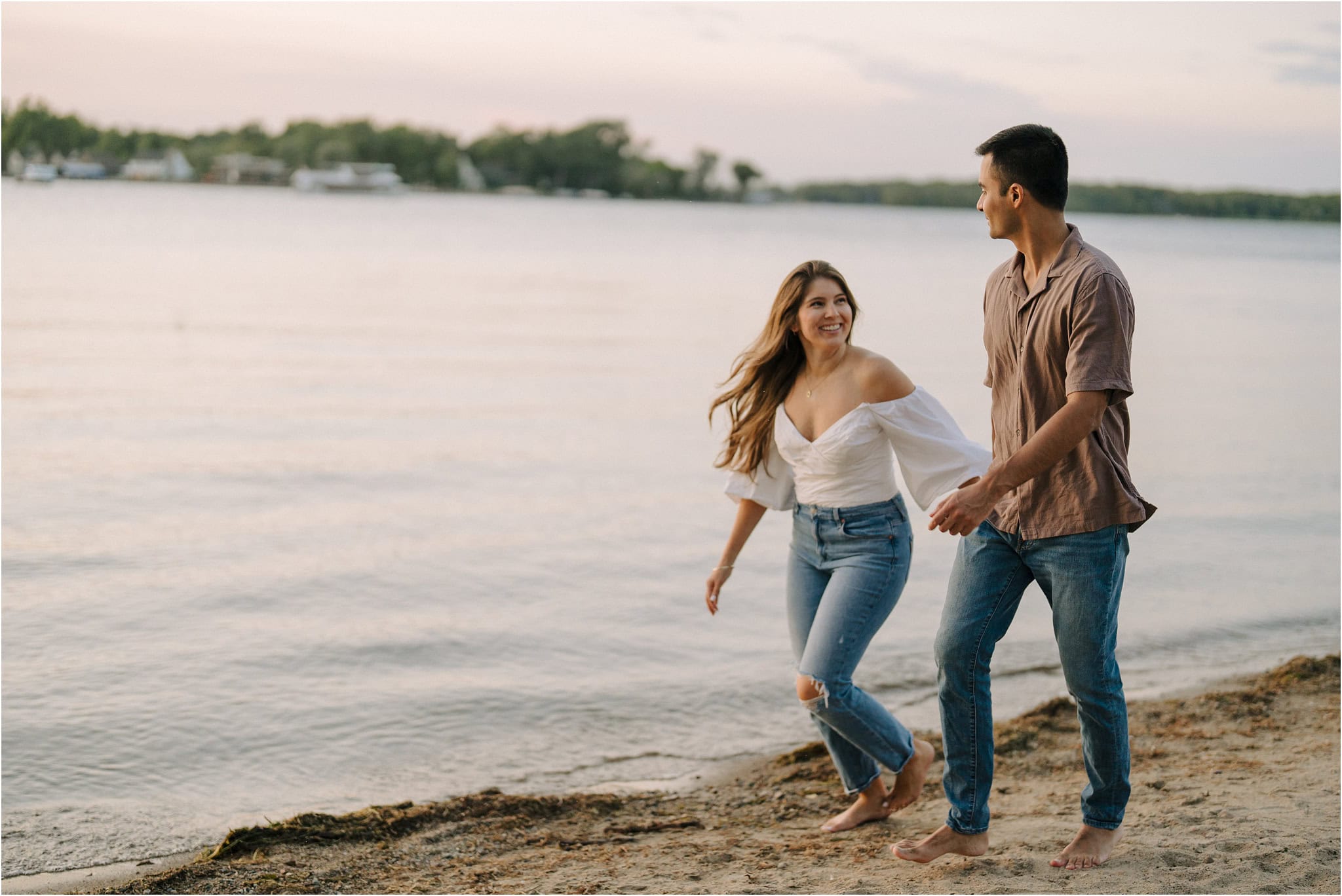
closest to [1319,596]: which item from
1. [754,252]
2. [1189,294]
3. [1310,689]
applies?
[1310,689]

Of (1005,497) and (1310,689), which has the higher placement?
(1005,497)

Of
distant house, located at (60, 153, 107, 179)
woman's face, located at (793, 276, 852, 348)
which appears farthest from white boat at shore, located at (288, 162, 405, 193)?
woman's face, located at (793, 276, 852, 348)

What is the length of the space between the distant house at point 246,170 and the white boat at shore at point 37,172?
58483mm

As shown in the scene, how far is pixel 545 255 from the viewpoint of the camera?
54.1 m

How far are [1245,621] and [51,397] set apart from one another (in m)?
13.8

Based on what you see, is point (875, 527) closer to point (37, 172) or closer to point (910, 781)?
point (910, 781)

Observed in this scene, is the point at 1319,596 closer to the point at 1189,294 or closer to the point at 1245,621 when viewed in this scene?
the point at 1245,621

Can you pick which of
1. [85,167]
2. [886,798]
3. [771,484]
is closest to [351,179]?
[85,167]

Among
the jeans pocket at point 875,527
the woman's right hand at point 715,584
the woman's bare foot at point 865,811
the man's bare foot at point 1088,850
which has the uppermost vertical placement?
the jeans pocket at point 875,527

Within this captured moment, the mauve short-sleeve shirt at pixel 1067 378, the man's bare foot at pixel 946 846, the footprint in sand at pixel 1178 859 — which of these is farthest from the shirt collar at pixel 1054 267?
the footprint in sand at pixel 1178 859

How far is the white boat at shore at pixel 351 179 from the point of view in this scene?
12619 cm

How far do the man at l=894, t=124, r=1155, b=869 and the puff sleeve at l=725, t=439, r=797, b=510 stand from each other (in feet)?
3.04

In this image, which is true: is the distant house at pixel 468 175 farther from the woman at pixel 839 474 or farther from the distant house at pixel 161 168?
the woman at pixel 839 474

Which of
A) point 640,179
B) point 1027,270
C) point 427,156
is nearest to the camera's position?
point 1027,270
